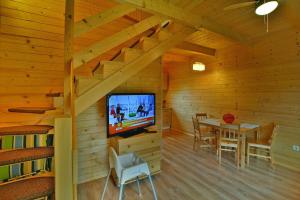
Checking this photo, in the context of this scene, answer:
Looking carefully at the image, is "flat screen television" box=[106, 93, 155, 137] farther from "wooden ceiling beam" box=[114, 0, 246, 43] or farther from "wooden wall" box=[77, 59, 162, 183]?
"wooden ceiling beam" box=[114, 0, 246, 43]

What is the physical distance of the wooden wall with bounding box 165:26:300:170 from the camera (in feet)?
10.3

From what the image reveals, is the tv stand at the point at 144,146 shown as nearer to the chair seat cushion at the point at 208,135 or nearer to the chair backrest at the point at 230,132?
the chair backrest at the point at 230,132

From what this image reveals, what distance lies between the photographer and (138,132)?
2.84m

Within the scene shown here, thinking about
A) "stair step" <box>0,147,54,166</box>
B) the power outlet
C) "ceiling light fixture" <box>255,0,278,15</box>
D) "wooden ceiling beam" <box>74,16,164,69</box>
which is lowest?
the power outlet

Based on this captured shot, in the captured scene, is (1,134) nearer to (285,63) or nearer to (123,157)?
(123,157)

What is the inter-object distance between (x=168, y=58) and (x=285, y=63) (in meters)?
3.01

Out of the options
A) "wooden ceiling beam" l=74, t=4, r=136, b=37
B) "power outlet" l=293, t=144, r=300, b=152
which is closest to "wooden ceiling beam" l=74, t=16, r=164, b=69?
"wooden ceiling beam" l=74, t=4, r=136, b=37

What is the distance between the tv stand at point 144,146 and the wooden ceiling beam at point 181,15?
1.92m

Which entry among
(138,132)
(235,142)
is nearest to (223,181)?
(235,142)

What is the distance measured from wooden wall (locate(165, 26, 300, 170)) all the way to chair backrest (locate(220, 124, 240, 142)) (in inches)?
37.1

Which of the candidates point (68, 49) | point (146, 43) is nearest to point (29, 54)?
point (68, 49)

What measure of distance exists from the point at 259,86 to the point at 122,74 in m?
3.29

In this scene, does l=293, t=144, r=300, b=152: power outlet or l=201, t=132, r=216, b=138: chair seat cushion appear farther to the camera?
l=201, t=132, r=216, b=138: chair seat cushion

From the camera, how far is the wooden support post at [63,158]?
1.19 m
